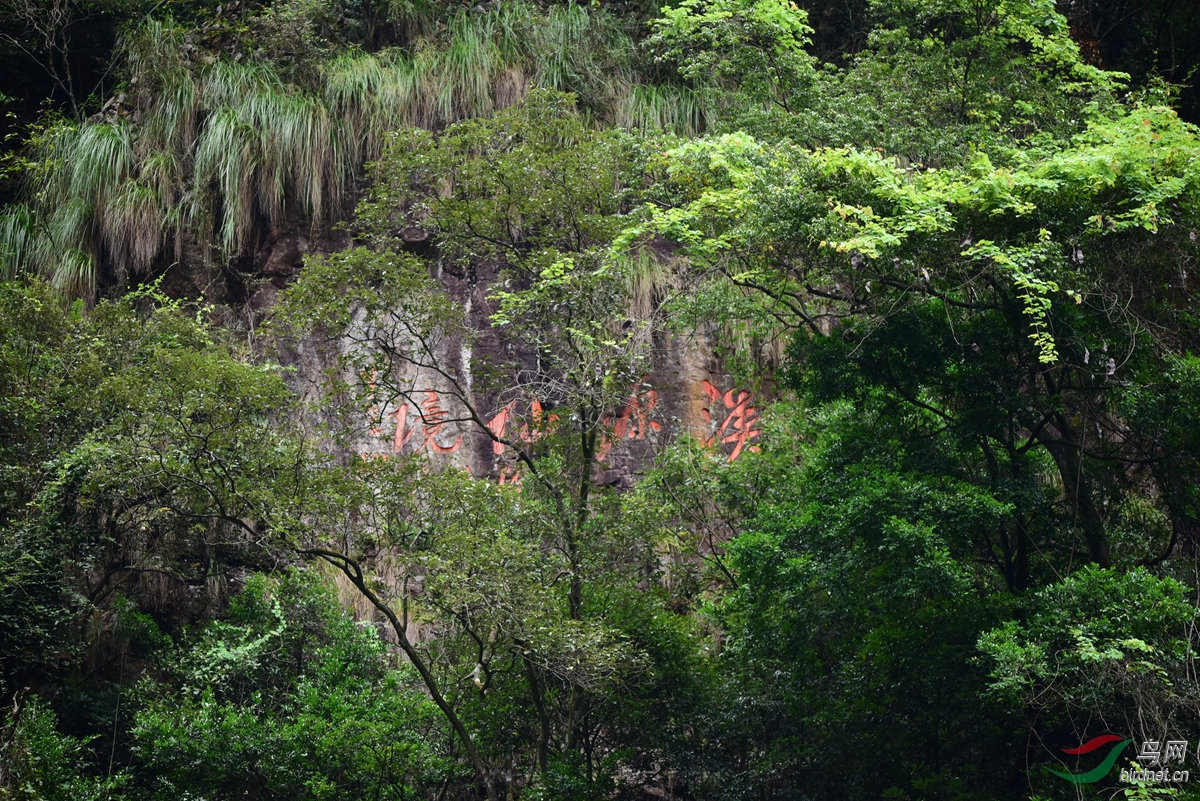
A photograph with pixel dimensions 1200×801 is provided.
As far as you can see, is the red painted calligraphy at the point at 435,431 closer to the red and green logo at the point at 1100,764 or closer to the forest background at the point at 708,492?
the forest background at the point at 708,492

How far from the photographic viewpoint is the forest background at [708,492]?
6.95m

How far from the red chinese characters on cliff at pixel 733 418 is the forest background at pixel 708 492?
1384 millimetres

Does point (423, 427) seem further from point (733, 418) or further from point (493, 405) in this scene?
point (733, 418)

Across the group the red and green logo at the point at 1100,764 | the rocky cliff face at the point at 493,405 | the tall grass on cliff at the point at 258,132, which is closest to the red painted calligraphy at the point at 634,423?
the rocky cliff face at the point at 493,405

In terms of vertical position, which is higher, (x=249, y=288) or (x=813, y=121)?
(x=813, y=121)

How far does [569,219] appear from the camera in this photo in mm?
8133

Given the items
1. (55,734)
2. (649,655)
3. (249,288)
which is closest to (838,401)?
(649,655)

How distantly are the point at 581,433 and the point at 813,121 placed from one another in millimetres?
3031

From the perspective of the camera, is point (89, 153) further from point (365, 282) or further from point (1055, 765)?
point (1055, 765)

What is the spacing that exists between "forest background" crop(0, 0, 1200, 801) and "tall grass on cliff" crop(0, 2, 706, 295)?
2.68m

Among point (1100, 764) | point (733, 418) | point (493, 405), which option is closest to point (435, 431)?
point (493, 405)

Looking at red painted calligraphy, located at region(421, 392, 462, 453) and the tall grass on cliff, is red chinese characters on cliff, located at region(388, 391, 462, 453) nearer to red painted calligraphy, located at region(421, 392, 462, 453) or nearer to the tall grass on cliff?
red painted calligraphy, located at region(421, 392, 462, 453)

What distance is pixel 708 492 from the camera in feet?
29.2

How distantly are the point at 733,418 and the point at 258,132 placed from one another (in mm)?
5833
